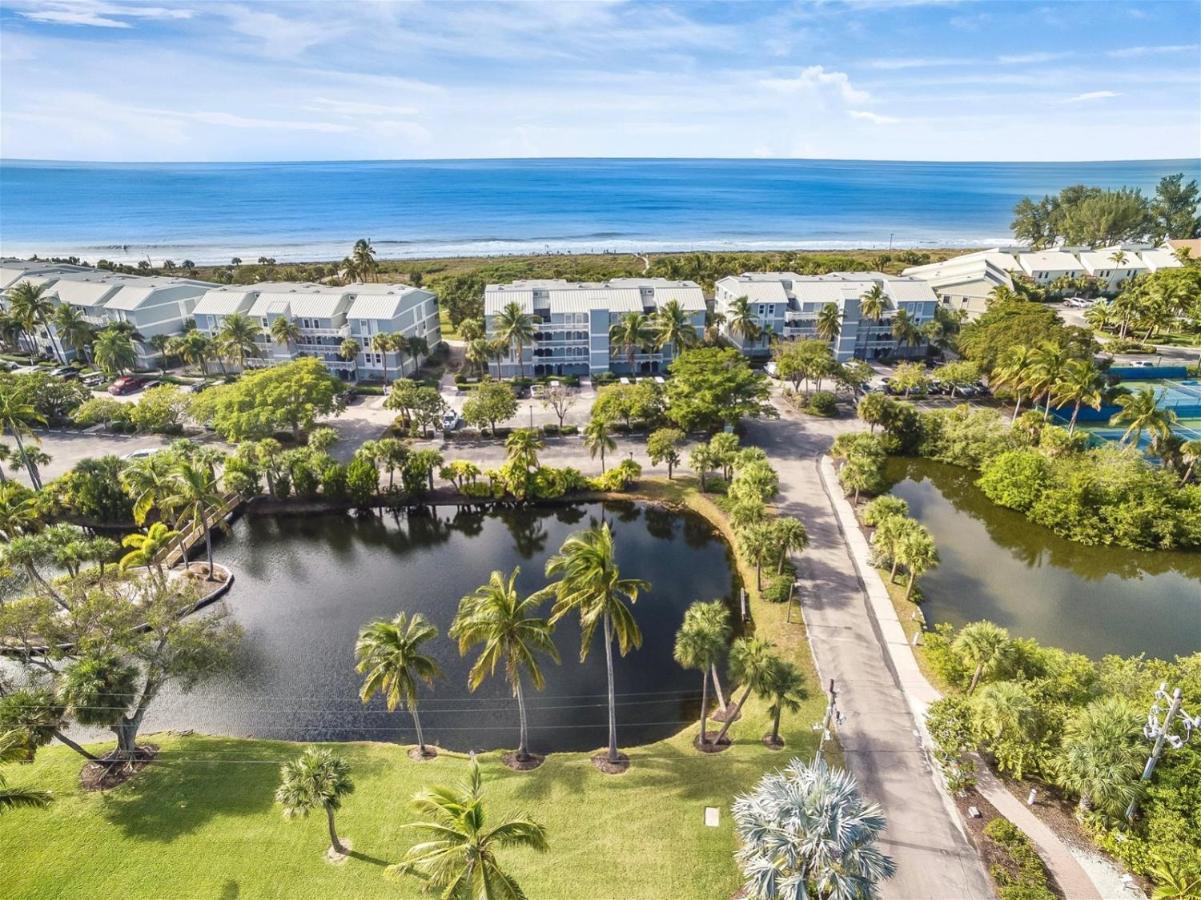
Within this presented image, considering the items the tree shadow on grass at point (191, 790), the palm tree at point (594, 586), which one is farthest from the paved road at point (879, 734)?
the tree shadow on grass at point (191, 790)

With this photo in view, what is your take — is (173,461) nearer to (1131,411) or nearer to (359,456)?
(359,456)

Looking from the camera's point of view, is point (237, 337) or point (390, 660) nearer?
point (390, 660)

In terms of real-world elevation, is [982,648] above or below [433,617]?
above

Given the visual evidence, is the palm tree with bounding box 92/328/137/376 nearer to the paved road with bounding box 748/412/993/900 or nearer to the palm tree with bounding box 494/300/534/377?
the palm tree with bounding box 494/300/534/377

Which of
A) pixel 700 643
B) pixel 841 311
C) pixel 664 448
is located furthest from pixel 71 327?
pixel 841 311

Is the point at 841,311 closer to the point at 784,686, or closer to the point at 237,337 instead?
the point at 784,686

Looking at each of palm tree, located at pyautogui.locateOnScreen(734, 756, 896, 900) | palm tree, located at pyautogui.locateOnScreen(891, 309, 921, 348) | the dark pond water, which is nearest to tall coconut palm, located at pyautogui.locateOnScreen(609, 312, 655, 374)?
the dark pond water
